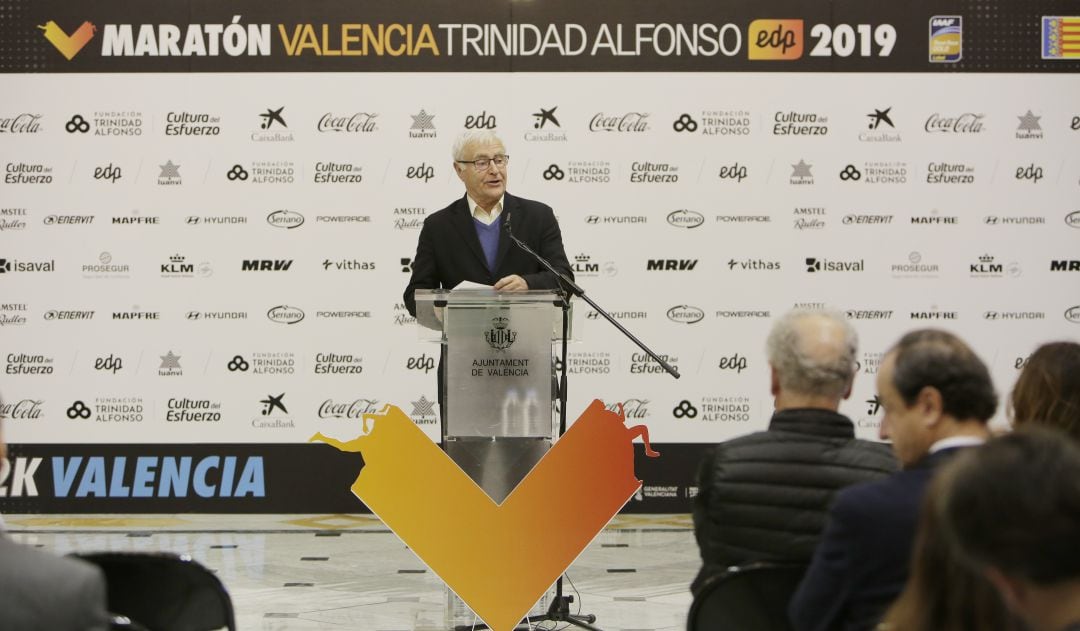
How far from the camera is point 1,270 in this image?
23.3 feet

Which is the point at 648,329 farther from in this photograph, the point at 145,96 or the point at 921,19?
the point at 145,96

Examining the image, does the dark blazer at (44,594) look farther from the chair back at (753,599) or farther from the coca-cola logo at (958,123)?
the coca-cola logo at (958,123)

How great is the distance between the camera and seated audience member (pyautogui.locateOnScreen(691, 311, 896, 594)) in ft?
8.51

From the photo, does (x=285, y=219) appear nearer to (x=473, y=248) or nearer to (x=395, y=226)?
(x=395, y=226)

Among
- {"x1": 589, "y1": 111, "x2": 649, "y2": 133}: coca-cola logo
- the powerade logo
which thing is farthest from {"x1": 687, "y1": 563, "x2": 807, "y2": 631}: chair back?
the powerade logo

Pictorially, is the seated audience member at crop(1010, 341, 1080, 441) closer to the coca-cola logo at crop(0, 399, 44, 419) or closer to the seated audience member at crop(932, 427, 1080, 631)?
the seated audience member at crop(932, 427, 1080, 631)

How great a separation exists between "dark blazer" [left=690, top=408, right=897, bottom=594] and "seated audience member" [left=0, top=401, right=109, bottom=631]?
1397 millimetres

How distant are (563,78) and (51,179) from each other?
316 cm

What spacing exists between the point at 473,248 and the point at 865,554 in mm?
3225

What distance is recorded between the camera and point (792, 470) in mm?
Result: 2602

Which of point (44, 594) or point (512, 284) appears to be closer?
point (44, 594)

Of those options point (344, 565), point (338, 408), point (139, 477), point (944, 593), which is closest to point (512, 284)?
point (344, 565)

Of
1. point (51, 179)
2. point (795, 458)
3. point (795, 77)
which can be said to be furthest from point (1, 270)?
point (795, 458)

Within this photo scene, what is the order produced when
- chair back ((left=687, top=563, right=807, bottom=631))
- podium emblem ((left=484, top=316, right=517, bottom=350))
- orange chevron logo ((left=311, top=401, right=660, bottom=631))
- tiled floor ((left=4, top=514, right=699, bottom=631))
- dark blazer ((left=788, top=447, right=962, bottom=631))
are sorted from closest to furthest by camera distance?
dark blazer ((left=788, top=447, right=962, bottom=631)) → chair back ((left=687, top=563, right=807, bottom=631)) → orange chevron logo ((left=311, top=401, right=660, bottom=631)) → podium emblem ((left=484, top=316, right=517, bottom=350)) → tiled floor ((left=4, top=514, right=699, bottom=631))
